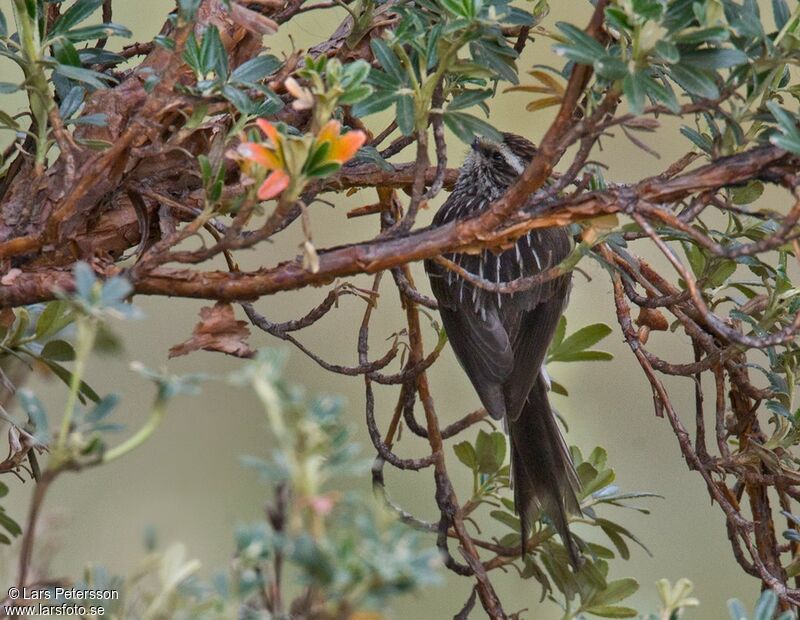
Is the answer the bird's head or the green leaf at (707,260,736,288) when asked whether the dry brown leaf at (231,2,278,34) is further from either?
the bird's head

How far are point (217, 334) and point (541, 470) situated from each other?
91 cm

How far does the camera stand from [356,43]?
146cm

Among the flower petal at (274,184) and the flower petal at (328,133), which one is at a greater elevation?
the flower petal at (328,133)

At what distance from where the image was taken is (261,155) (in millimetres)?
984

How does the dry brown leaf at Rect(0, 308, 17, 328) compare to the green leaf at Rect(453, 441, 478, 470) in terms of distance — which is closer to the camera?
the dry brown leaf at Rect(0, 308, 17, 328)

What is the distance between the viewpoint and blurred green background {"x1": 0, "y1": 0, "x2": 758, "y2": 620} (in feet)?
8.04

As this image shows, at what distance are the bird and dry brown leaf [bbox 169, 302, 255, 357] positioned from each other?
0.92 m

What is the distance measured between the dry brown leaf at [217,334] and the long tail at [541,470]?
0.69m

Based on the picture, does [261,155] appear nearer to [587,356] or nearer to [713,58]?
[713,58]

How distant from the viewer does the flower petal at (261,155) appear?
0.98 meters

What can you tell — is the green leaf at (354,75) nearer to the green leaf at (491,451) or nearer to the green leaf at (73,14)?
the green leaf at (73,14)

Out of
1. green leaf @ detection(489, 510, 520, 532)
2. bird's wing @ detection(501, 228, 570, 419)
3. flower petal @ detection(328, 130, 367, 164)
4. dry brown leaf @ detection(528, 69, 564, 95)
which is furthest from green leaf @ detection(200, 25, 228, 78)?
bird's wing @ detection(501, 228, 570, 419)

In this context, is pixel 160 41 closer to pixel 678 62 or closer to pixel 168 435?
pixel 678 62

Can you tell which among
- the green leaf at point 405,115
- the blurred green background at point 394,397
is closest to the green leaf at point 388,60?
the green leaf at point 405,115
